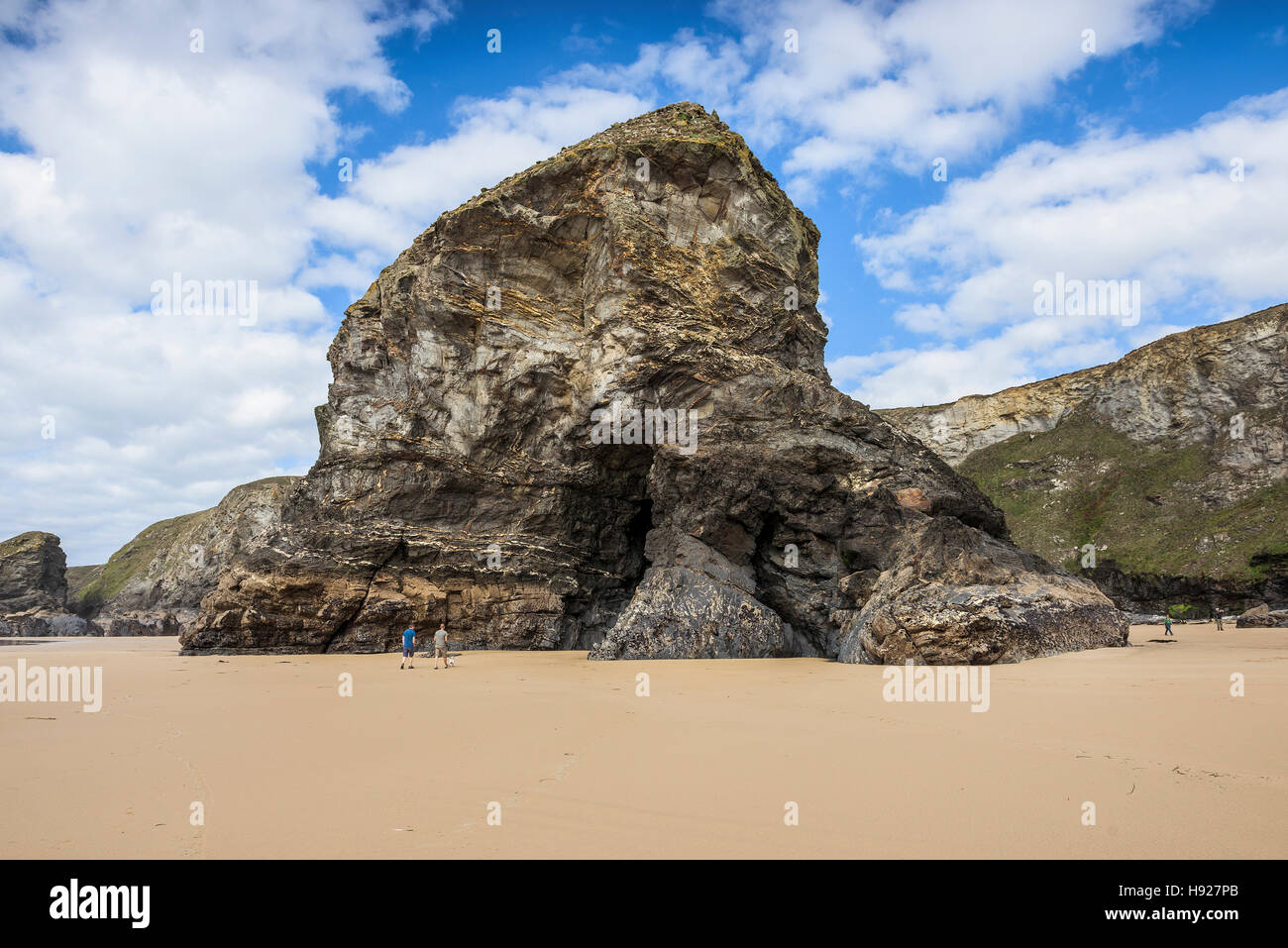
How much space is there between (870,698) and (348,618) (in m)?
15.4

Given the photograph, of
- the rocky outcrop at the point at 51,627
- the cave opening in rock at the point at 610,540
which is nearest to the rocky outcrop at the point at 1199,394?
the cave opening in rock at the point at 610,540

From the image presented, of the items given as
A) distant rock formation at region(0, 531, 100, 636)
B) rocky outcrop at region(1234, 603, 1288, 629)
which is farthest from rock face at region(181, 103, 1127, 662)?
distant rock formation at region(0, 531, 100, 636)

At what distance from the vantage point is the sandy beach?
115 inches

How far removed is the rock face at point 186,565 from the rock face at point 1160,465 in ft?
186

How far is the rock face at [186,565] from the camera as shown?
173 feet

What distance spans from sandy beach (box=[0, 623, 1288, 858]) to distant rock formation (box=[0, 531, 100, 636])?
61.6 meters

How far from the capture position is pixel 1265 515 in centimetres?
3988

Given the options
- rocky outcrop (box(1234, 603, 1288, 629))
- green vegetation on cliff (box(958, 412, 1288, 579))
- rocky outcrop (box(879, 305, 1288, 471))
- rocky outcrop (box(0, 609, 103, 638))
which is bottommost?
rocky outcrop (box(0, 609, 103, 638))

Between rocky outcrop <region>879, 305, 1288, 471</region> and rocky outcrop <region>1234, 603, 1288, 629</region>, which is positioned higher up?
rocky outcrop <region>879, 305, 1288, 471</region>

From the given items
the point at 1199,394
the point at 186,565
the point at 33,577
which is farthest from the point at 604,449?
the point at 33,577

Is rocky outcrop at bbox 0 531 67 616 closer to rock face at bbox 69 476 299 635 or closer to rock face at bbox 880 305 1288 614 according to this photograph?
rock face at bbox 69 476 299 635

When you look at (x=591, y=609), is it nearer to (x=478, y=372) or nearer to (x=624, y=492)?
(x=624, y=492)

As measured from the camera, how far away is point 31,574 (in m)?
55.4
